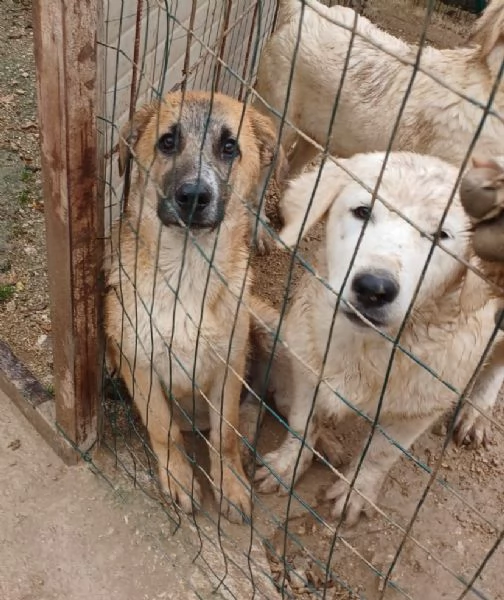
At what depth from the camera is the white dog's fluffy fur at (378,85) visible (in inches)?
142

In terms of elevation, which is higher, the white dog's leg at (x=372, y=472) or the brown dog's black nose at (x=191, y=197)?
the brown dog's black nose at (x=191, y=197)

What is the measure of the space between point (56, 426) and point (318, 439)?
1241 mm

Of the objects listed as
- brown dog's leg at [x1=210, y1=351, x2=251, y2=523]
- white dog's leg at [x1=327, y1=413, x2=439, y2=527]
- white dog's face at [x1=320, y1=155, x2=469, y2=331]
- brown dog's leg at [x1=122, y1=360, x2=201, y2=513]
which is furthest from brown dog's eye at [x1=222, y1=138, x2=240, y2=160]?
white dog's leg at [x1=327, y1=413, x2=439, y2=527]

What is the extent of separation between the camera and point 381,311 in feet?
6.81

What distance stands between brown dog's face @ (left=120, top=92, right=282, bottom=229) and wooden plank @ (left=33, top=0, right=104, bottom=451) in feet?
0.92

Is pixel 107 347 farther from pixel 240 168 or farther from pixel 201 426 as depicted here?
pixel 240 168

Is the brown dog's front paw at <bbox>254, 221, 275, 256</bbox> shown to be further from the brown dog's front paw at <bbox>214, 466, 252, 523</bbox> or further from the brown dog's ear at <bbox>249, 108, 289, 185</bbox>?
the brown dog's front paw at <bbox>214, 466, 252, 523</bbox>

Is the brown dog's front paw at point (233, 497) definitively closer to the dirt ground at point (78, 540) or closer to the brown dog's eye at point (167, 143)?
the dirt ground at point (78, 540)

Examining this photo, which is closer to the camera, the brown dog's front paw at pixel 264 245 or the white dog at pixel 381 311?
the white dog at pixel 381 311

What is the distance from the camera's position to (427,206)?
213 centimetres

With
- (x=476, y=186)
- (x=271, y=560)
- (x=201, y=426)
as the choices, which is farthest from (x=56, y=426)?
(x=476, y=186)

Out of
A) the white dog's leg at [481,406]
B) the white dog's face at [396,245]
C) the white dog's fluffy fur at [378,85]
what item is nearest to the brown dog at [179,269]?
the white dog's face at [396,245]

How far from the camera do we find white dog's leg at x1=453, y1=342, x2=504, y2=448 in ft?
11.4

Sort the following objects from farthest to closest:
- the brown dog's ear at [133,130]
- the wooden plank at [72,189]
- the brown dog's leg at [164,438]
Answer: the brown dog's leg at [164,438] < the brown dog's ear at [133,130] < the wooden plank at [72,189]
